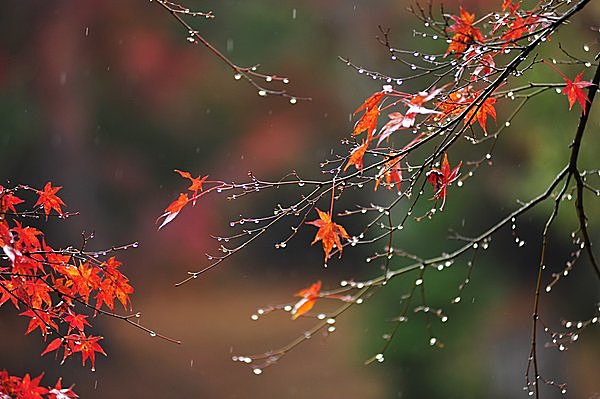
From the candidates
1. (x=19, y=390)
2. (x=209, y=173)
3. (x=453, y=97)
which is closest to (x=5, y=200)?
(x=19, y=390)

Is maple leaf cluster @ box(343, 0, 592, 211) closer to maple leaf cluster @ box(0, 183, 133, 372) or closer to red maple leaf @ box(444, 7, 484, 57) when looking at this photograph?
red maple leaf @ box(444, 7, 484, 57)

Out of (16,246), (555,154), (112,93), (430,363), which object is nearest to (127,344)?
(112,93)

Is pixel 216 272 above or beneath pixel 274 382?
above

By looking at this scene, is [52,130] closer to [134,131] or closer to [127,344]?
[134,131]

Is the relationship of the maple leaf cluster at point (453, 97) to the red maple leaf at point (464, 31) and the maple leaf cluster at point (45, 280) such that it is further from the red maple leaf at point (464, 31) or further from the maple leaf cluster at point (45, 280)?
the maple leaf cluster at point (45, 280)

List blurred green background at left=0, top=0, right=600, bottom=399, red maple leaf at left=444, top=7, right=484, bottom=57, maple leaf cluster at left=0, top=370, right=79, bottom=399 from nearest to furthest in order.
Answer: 1. red maple leaf at left=444, top=7, right=484, bottom=57
2. maple leaf cluster at left=0, top=370, right=79, bottom=399
3. blurred green background at left=0, top=0, right=600, bottom=399

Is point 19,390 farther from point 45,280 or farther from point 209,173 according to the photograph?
point 209,173

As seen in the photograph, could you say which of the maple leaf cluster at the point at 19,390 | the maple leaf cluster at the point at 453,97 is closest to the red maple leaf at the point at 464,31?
the maple leaf cluster at the point at 453,97

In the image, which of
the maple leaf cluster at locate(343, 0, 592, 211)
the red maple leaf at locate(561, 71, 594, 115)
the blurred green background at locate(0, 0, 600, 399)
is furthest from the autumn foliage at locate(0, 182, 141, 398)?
the blurred green background at locate(0, 0, 600, 399)
